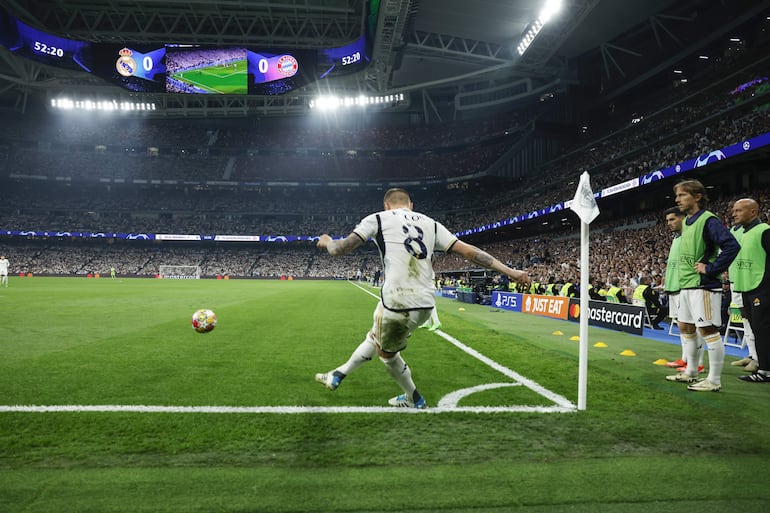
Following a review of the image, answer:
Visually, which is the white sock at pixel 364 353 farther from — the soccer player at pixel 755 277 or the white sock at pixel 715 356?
the soccer player at pixel 755 277

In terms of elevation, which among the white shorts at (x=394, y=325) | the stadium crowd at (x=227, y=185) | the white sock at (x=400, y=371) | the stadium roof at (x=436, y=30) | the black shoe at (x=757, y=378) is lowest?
the black shoe at (x=757, y=378)

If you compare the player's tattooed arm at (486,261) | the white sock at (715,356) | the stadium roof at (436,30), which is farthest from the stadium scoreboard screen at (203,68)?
the white sock at (715,356)

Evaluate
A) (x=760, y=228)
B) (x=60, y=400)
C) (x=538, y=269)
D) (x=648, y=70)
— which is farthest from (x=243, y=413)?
(x=648, y=70)

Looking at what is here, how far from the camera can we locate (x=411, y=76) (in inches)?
2092

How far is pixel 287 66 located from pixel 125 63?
12729mm

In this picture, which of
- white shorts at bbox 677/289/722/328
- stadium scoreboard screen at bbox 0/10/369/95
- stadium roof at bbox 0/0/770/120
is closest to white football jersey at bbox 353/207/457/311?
white shorts at bbox 677/289/722/328

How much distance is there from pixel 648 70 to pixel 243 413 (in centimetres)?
4593

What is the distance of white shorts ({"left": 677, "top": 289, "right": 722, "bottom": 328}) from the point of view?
17.9 ft

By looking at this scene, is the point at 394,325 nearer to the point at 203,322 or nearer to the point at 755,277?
the point at 755,277

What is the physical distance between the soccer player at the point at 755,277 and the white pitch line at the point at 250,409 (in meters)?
3.38

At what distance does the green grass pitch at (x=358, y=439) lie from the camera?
8.85 ft

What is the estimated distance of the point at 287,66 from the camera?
3766cm

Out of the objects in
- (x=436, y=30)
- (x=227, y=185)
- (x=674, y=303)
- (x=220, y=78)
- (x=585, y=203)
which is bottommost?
(x=674, y=303)

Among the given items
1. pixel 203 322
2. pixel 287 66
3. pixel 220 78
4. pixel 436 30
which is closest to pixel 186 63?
pixel 220 78
